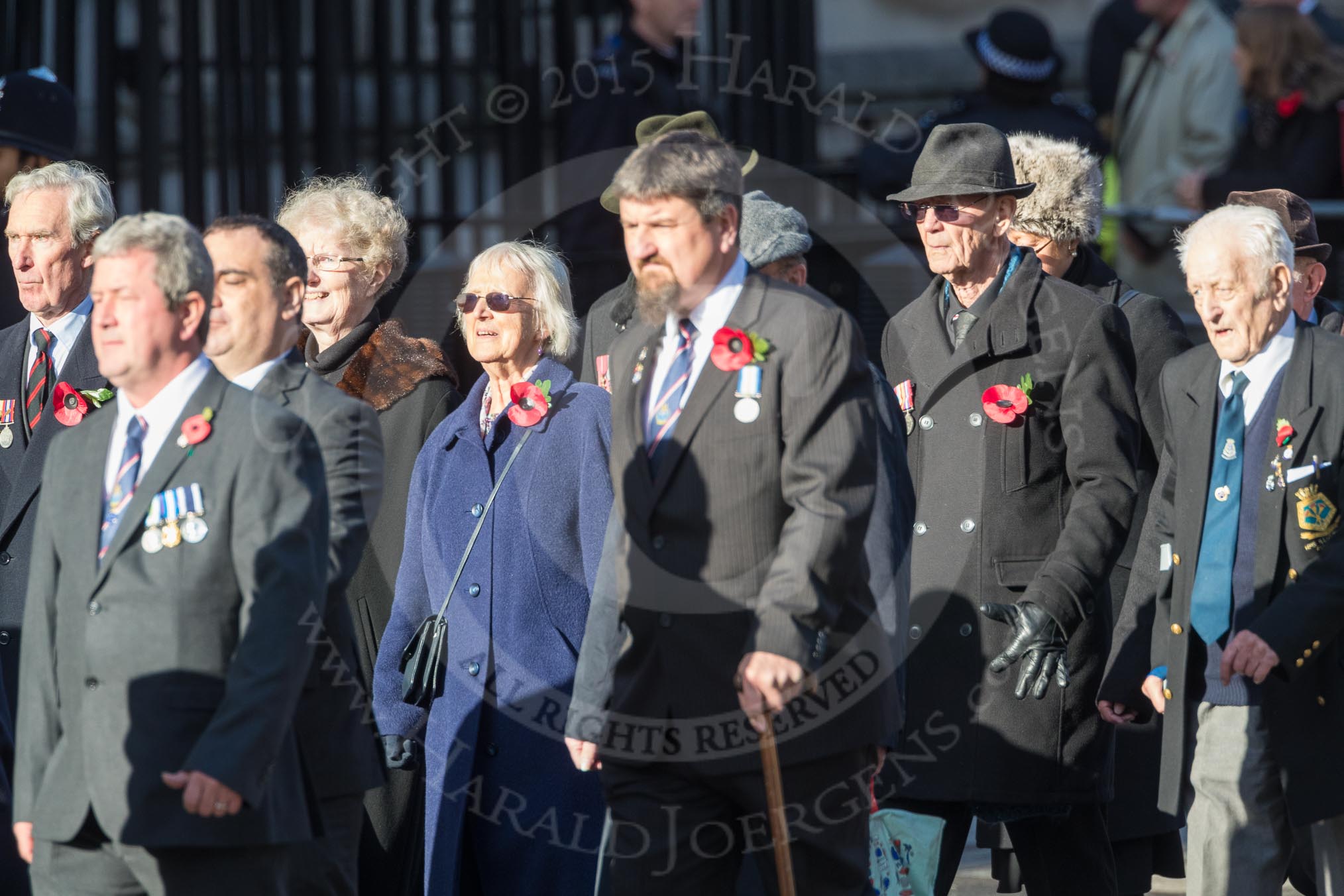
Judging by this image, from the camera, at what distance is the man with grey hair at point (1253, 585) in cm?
481

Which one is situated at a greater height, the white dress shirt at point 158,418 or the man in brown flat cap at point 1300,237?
the man in brown flat cap at point 1300,237

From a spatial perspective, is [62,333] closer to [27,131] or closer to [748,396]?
[27,131]

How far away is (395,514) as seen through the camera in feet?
18.5

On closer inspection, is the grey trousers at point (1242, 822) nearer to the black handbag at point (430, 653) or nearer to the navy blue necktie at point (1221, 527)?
the navy blue necktie at point (1221, 527)

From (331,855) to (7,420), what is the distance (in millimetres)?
1891

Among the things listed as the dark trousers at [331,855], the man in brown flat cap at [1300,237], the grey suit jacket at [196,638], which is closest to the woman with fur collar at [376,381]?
the dark trousers at [331,855]

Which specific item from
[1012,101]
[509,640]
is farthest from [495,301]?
[1012,101]

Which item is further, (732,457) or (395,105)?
(395,105)

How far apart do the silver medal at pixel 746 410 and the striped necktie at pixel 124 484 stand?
114 cm

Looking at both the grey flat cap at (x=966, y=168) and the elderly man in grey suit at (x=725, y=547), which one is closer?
the elderly man in grey suit at (x=725, y=547)

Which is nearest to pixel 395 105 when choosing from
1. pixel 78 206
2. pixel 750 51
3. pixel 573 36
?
pixel 573 36

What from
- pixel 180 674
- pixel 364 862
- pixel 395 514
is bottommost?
pixel 364 862

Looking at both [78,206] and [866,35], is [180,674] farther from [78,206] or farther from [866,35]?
[866,35]

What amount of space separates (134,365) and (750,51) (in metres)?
5.39
